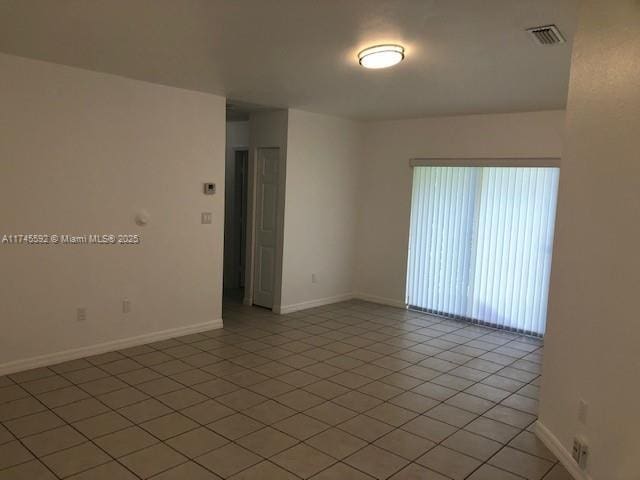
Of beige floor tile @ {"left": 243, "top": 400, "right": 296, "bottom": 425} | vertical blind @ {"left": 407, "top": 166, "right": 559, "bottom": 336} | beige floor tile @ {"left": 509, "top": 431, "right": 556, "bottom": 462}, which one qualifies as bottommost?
beige floor tile @ {"left": 243, "top": 400, "right": 296, "bottom": 425}

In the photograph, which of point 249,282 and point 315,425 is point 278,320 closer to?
point 249,282

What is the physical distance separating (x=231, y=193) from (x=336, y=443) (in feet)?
17.1

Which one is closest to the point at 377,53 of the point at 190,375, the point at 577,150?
Answer: the point at 577,150

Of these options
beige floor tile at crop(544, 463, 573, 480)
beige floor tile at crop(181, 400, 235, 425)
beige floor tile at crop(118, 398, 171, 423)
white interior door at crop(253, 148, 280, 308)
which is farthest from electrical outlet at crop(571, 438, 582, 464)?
white interior door at crop(253, 148, 280, 308)

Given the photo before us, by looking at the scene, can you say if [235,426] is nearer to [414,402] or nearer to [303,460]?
[303,460]

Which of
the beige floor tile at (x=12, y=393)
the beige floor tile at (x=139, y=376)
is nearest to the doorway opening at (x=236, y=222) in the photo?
the beige floor tile at (x=139, y=376)

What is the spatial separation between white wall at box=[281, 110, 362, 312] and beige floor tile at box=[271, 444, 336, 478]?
10.8ft

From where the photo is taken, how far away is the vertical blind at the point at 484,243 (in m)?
5.47

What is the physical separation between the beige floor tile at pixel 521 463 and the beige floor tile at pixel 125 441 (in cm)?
212

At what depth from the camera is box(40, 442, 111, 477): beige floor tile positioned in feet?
8.75

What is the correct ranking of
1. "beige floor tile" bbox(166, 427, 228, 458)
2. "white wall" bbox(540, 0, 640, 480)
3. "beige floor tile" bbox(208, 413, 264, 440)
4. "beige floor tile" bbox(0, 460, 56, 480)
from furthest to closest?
"beige floor tile" bbox(208, 413, 264, 440) → "beige floor tile" bbox(166, 427, 228, 458) → "beige floor tile" bbox(0, 460, 56, 480) → "white wall" bbox(540, 0, 640, 480)

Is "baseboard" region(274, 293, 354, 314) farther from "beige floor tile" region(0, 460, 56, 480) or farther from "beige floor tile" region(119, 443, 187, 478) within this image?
"beige floor tile" region(0, 460, 56, 480)

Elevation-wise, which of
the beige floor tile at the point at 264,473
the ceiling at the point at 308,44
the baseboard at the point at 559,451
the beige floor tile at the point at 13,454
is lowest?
the beige floor tile at the point at 13,454

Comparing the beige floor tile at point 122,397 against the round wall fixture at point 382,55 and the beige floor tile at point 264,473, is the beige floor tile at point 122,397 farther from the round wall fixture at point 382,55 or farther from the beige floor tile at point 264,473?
the round wall fixture at point 382,55
